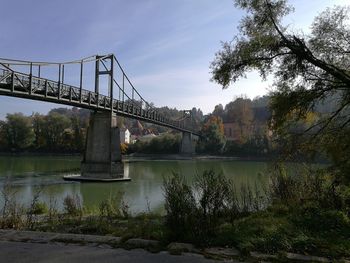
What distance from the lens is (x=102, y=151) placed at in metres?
43.7

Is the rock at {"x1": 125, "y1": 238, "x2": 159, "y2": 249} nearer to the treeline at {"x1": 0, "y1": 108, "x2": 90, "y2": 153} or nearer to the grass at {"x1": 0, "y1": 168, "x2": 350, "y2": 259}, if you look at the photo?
the grass at {"x1": 0, "y1": 168, "x2": 350, "y2": 259}

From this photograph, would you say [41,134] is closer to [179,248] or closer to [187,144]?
[187,144]

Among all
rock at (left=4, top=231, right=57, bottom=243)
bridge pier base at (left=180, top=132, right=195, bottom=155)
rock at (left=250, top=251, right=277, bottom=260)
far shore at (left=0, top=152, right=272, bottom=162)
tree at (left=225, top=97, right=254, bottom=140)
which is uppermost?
tree at (left=225, top=97, right=254, bottom=140)

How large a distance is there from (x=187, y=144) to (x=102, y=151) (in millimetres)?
54537

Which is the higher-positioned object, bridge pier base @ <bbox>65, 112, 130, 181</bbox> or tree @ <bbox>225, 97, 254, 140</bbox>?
tree @ <bbox>225, 97, 254, 140</bbox>

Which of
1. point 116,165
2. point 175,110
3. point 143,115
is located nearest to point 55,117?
point 143,115

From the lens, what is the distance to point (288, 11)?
368 inches

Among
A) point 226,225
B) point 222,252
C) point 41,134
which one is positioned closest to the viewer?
point 222,252

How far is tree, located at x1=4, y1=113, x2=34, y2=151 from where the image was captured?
9612cm

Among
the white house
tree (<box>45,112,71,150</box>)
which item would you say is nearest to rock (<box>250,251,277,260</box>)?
tree (<box>45,112,71,150</box>)

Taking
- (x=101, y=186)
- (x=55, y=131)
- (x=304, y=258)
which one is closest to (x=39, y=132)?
(x=55, y=131)

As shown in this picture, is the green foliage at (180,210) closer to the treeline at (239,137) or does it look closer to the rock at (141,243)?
the rock at (141,243)

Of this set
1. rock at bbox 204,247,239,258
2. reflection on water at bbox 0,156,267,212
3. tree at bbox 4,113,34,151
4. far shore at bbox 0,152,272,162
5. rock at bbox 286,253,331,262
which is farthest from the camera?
tree at bbox 4,113,34,151

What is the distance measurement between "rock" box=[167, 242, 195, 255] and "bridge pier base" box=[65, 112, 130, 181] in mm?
34980
